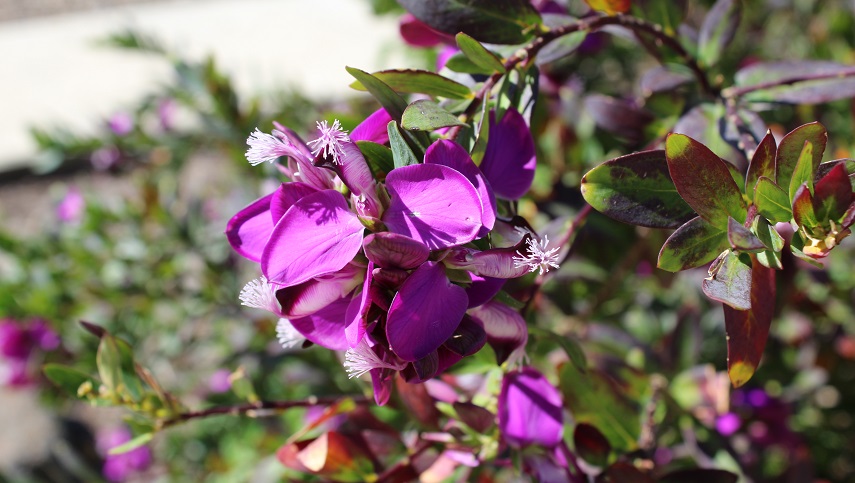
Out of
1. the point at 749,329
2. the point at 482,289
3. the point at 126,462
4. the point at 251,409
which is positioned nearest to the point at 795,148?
the point at 749,329

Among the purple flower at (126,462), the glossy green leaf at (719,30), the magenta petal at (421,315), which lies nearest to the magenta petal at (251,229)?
the magenta petal at (421,315)

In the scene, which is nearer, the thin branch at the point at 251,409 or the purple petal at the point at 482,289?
the purple petal at the point at 482,289

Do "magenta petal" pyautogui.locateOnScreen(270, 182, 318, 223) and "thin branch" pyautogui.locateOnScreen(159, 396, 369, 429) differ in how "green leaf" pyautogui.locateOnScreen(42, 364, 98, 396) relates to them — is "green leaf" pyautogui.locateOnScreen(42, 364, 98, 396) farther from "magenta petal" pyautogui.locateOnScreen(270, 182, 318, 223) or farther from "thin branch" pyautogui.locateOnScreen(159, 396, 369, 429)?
"magenta petal" pyautogui.locateOnScreen(270, 182, 318, 223)

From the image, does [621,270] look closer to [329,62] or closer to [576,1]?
[576,1]

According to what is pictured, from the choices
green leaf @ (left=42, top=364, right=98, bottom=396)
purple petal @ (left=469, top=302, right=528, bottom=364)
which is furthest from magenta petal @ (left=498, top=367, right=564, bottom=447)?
green leaf @ (left=42, top=364, right=98, bottom=396)

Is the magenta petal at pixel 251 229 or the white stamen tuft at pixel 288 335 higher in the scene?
the magenta petal at pixel 251 229

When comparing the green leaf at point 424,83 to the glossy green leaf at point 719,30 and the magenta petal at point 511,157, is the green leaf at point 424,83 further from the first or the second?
the glossy green leaf at point 719,30
